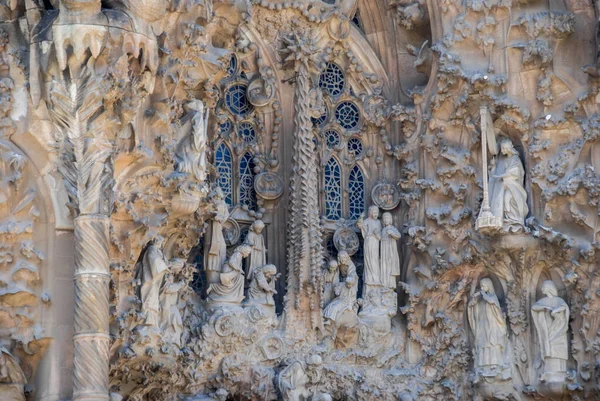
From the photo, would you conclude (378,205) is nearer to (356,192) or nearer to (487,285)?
(356,192)

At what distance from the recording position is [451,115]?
80.8 ft

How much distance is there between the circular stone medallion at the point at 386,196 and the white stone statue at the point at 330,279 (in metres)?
1.22

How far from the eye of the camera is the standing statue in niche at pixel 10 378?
20312 millimetres

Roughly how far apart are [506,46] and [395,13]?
5.86ft

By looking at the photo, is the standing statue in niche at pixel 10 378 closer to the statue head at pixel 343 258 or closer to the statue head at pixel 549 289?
the statue head at pixel 343 258

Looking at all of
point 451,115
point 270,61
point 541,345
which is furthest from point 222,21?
point 541,345

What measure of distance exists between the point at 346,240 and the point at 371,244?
1.19 feet

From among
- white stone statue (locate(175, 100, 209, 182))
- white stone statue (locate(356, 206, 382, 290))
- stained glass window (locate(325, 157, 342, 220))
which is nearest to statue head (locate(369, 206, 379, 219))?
white stone statue (locate(356, 206, 382, 290))

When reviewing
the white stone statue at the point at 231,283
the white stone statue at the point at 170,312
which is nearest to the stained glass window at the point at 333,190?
the white stone statue at the point at 231,283

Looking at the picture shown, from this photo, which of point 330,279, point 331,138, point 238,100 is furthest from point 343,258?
point 238,100

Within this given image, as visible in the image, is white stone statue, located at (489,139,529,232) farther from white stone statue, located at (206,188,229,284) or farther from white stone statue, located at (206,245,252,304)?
white stone statue, located at (206,188,229,284)

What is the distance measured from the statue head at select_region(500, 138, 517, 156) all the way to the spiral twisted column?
6.12 metres

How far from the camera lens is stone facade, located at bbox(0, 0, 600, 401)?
22.8 m

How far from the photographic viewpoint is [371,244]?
Answer: 80.9ft
